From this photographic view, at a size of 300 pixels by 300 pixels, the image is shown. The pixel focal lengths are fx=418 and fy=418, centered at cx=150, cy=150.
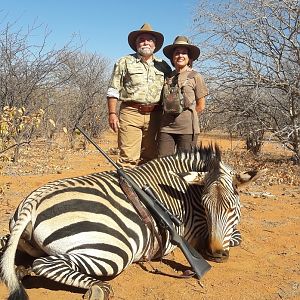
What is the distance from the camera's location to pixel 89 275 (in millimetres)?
2973

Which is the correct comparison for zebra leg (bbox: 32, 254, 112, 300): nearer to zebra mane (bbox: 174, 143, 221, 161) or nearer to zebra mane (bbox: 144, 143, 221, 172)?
zebra mane (bbox: 144, 143, 221, 172)

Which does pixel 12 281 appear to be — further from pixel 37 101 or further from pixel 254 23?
pixel 37 101

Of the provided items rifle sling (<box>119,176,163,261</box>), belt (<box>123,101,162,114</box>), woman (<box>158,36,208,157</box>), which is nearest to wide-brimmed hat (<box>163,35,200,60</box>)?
woman (<box>158,36,208,157</box>)

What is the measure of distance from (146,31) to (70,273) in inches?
123

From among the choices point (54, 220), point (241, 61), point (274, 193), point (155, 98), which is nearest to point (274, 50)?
point (241, 61)

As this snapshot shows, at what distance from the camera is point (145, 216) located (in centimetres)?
330

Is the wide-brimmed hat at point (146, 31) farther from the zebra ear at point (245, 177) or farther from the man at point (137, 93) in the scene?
the zebra ear at point (245, 177)

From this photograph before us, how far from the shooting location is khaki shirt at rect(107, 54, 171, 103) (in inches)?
192

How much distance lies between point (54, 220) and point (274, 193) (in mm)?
4845

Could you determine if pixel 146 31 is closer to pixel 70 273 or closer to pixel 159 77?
pixel 159 77

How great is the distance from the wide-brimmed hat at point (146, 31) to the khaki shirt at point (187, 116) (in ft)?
1.60

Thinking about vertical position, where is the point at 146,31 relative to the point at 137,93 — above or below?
above

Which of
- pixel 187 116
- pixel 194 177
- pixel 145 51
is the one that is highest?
pixel 145 51

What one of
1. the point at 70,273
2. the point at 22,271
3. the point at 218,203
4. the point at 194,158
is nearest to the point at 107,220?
the point at 70,273
